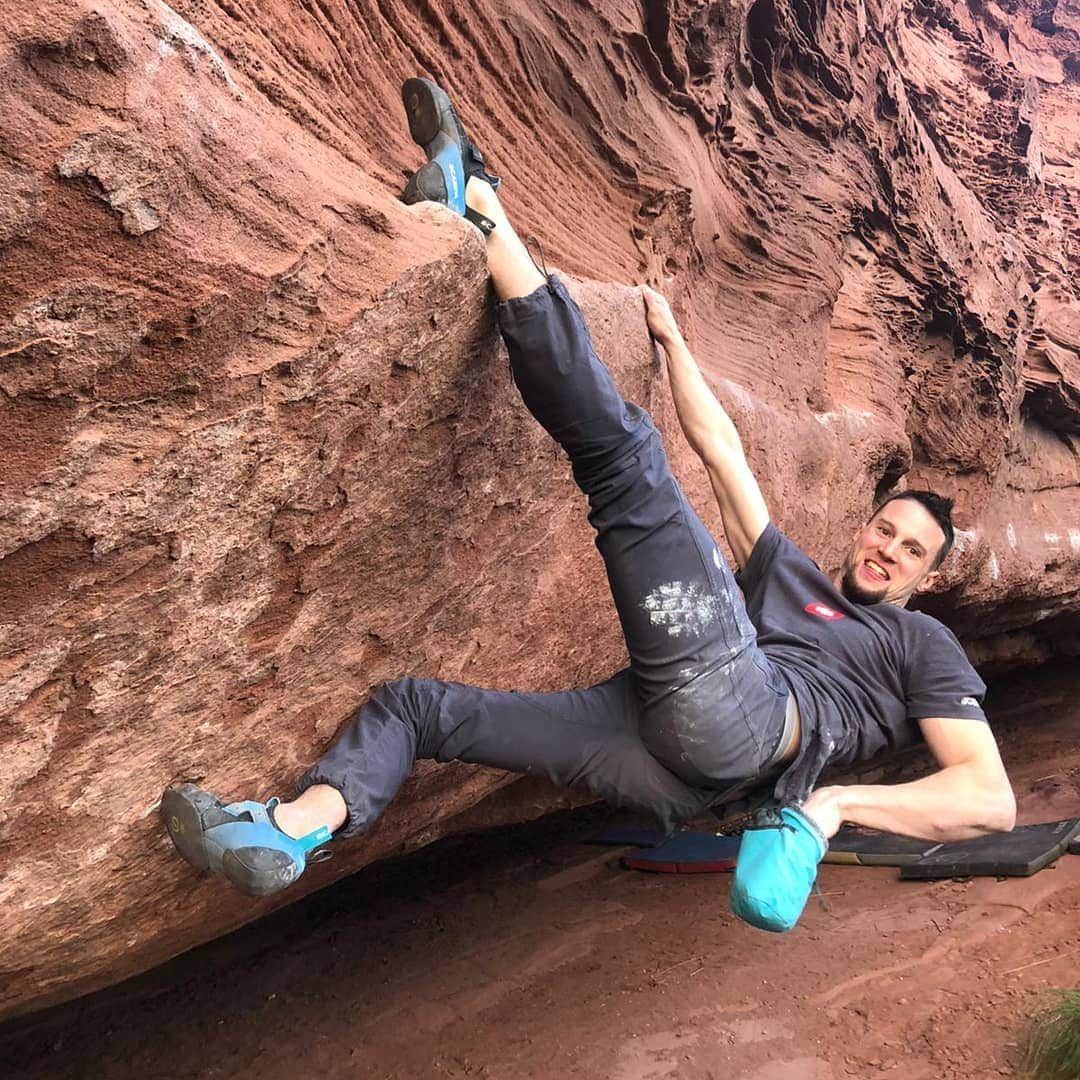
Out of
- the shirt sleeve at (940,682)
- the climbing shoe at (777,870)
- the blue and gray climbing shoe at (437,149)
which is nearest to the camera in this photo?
the climbing shoe at (777,870)

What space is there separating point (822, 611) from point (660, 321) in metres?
0.99

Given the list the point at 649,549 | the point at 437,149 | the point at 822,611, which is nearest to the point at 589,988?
the point at 822,611

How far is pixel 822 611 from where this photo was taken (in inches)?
101

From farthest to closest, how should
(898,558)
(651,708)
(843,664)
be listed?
(898,558) < (843,664) < (651,708)

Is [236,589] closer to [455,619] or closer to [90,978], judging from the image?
[455,619]

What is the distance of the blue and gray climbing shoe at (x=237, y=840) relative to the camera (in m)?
1.77

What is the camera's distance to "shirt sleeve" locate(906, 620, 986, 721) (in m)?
2.23

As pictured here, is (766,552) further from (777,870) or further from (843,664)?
(777,870)

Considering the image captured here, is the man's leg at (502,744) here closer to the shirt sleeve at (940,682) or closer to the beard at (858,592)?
the shirt sleeve at (940,682)

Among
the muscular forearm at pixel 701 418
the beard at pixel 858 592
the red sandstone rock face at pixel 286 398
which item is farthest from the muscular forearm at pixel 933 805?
the red sandstone rock face at pixel 286 398

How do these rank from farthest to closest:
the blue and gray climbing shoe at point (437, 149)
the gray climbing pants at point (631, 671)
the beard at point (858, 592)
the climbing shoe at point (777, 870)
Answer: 1. the beard at point (858, 592)
2. the blue and gray climbing shoe at point (437, 149)
3. the gray climbing pants at point (631, 671)
4. the climbing shoe at point (777, 870)

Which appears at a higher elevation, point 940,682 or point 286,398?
point 286,398

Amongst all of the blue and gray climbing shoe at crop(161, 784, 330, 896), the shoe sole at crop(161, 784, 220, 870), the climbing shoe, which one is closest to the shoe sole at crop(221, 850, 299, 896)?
the blue and gray climbing shoe at crop(161, 784, 330, 896)

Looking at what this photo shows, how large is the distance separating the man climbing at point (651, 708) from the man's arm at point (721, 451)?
12.3 inches
